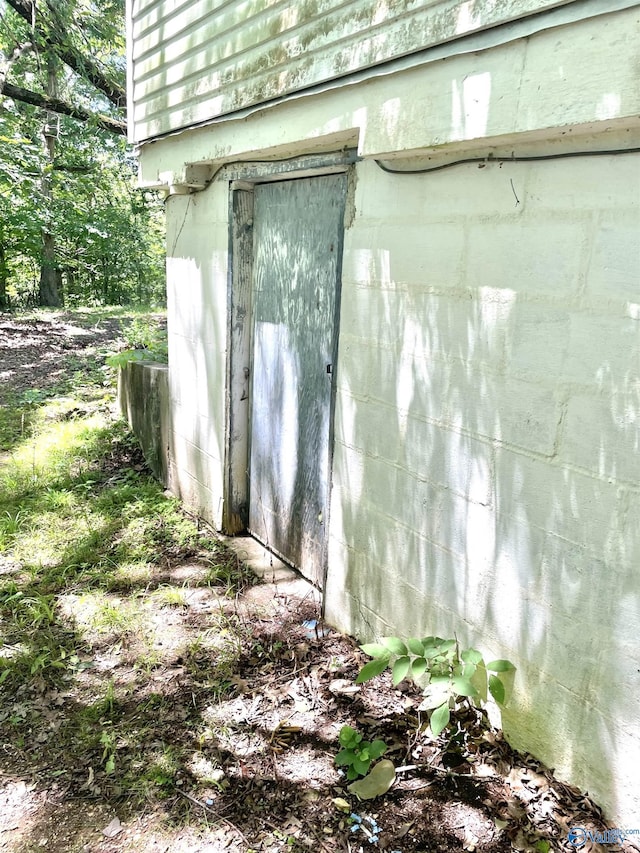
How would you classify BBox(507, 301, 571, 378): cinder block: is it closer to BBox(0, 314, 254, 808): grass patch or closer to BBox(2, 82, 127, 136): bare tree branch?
BBox(0, 314, 254, 808): grass patch

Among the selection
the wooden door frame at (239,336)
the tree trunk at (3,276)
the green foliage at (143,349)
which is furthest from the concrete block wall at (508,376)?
the tree trunk at (3,276)

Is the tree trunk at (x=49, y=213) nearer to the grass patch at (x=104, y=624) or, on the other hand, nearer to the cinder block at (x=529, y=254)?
the grass patch at (x=104, y=624)

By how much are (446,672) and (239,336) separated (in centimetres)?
260

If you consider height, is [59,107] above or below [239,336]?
above

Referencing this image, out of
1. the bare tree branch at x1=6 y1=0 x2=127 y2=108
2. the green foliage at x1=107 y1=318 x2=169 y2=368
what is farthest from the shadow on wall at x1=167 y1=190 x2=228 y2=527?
the bare tree branch at x1=6 y1=0 x2=127 y2=108

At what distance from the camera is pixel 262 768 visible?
8.23 ft

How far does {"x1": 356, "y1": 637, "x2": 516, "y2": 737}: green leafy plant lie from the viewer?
7.52 feet

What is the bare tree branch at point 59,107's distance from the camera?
32.1ft

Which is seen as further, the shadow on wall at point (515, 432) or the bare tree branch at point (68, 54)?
the bare tree branch at point (68, 54)

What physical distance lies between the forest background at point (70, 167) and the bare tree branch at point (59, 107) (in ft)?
0.05

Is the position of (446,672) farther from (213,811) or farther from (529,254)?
(529,254)

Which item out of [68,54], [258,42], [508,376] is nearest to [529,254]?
[508,376]

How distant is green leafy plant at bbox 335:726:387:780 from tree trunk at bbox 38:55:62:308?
1135cm

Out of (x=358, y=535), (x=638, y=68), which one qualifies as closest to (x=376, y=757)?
(x=358, y=535)
